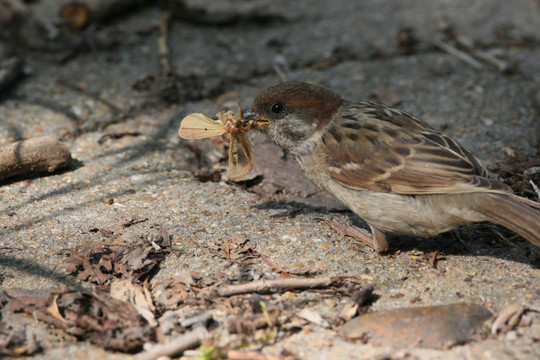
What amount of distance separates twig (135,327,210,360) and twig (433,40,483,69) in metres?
5.17

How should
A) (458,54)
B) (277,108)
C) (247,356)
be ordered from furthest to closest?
(458,54), (277,108), (247,356)

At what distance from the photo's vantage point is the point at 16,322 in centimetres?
315

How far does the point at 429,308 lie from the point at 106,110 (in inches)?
152

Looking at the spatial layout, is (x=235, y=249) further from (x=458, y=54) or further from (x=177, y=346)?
(x=458, y=54)

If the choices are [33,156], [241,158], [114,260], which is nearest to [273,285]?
[114,260]

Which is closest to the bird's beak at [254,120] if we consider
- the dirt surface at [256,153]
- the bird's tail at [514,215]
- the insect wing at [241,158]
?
the insect wing at [241,158]

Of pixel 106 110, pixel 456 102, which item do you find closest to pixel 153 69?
pixel 106 110

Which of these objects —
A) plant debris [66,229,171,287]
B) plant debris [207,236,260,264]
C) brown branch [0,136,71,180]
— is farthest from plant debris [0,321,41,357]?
brown branch [0,136,71,180]

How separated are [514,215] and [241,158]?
2043 mm

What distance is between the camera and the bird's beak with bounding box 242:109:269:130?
445cm

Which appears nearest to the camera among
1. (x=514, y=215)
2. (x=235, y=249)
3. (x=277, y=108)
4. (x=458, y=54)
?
(x=514, y=215)

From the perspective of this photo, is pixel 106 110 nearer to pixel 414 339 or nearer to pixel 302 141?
pixel 302 141

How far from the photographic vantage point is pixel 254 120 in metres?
4.46

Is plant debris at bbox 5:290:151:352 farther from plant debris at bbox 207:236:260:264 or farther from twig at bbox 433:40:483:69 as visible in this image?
twig at bbox 433:40:483:69
